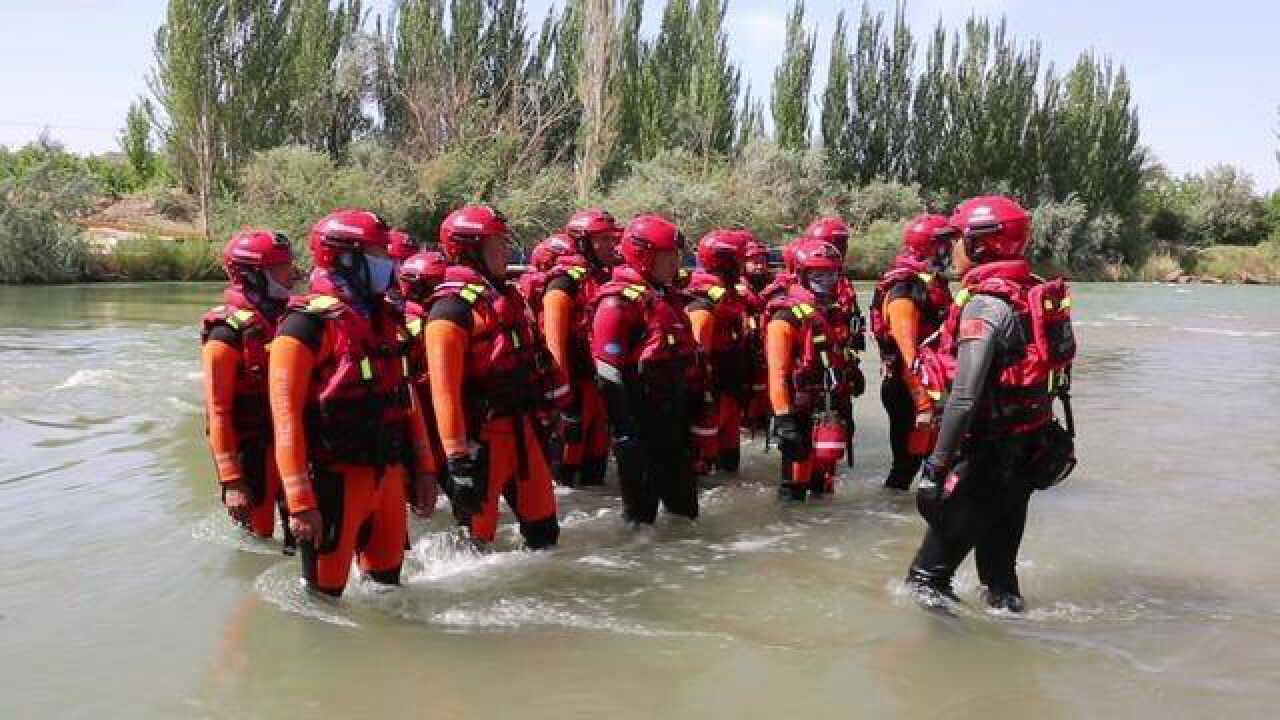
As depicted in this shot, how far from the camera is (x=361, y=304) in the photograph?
4.80 metres

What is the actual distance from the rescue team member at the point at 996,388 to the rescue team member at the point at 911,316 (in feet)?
7.26

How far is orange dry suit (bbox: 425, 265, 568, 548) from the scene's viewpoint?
5.42 m

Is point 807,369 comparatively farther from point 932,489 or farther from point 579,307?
point 932,489

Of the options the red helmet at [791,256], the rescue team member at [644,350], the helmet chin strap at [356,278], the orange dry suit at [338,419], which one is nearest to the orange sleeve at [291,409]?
the orange dry suit at [338,419]

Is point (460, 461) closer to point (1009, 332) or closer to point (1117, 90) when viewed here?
point (1009, 332)

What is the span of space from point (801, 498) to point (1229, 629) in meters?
2.87

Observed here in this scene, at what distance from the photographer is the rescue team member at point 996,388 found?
463 cm

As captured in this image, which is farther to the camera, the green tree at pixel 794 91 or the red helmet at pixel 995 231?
the green tree at pixel 794 91

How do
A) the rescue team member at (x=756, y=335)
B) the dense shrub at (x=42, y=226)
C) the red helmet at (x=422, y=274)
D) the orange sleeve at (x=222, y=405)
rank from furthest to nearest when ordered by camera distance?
the dense shrub at (x=42, y=226), the rescue team member at (x=756, y=335), the red helmet at (x=422, y=274), the orange sleeve at (x=222, y=405)

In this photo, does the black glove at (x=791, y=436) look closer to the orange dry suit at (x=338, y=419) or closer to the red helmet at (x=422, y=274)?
the red helmet at (x=422, y=274)

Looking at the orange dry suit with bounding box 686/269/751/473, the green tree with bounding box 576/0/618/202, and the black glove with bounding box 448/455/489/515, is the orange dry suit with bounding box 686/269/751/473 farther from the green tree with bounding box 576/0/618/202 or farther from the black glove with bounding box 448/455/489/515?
the green tree with bounding box 576/0/618/202

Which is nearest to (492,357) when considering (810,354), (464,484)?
(464,484)

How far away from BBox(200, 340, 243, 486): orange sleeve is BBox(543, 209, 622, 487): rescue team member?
1.96m

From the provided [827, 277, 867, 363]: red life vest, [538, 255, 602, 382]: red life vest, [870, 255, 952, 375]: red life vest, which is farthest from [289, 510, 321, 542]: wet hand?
[870, 255, 952, 375]: red life vest
